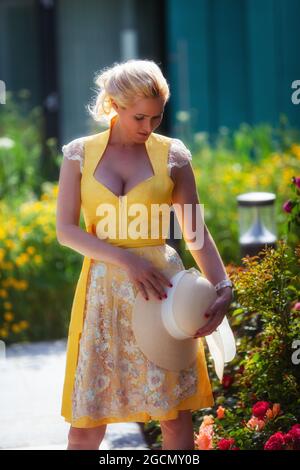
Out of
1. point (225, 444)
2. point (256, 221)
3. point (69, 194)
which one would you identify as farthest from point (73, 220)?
point (256, 221)

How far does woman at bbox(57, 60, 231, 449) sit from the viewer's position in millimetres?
3100

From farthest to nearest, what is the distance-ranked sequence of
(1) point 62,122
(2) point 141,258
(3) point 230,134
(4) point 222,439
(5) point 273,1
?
(1) point 62,122 < (3) point 230,134 < (5) point 273,1 < (4) point 222,439 < (2) point 141,258

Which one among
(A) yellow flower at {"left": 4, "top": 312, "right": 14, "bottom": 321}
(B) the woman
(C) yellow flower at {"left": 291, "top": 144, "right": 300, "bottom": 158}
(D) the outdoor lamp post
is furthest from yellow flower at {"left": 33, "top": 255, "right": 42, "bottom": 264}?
(B) the woman

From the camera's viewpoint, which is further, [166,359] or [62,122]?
[62,122]

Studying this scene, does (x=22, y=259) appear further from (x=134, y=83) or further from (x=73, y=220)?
(x=134, y=83)

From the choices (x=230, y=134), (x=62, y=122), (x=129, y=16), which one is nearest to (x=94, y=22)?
(x=129, y=16)

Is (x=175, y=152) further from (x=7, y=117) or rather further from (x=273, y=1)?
(x=7, y=117)

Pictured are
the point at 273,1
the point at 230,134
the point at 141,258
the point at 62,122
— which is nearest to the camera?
the point at 141,258

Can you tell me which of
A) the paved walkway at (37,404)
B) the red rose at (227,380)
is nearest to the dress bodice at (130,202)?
the red rose at (227,380)

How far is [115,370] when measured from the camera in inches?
124

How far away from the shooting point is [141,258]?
123 inches

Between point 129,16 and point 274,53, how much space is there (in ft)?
8.64

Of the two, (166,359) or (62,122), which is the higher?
(62,122)

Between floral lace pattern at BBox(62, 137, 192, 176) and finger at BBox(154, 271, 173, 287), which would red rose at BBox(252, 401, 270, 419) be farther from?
floral lace pattern at BBox(62, 137, 192, 176)
